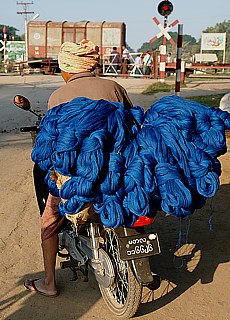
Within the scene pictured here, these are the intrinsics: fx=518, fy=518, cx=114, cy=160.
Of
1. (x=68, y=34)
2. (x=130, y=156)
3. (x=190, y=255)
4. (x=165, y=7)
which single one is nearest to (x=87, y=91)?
(x=130, y=156)

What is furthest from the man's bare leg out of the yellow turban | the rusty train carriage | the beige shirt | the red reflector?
the rusty train carriage

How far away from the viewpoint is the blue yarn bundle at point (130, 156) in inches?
115

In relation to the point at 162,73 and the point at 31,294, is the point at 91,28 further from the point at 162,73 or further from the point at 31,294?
the point at 31,294

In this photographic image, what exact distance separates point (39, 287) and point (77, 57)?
5.70 ft

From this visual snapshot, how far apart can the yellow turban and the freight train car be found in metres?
31.8

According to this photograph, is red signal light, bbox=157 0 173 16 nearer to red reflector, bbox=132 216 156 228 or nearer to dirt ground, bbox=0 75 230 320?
dirt ground, bbox=0 75 230 320

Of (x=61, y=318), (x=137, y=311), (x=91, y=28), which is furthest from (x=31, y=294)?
(x=91, y=28)

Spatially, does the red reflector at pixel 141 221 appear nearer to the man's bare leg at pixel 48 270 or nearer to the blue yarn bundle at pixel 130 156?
the blue yarn bundle at pixel 130 156

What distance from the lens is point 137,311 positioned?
11.8 feet

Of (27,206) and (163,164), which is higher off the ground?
(163,164)

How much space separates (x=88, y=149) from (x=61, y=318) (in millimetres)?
1357

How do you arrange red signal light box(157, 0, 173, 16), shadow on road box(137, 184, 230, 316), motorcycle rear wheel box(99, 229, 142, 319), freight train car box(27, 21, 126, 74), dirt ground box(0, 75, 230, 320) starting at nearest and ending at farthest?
motorcycle rear wheel box(99, 229, 142, 319), dirt ground box(0, 75, 230, 320), shadow on road box(137, 184, 230, 316), red signal light box(157, 0, 173, 16), freight train car box(27, 21, 126, 74)

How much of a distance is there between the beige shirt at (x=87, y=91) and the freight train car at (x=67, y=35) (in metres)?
31.9

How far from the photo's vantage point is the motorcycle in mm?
3219
